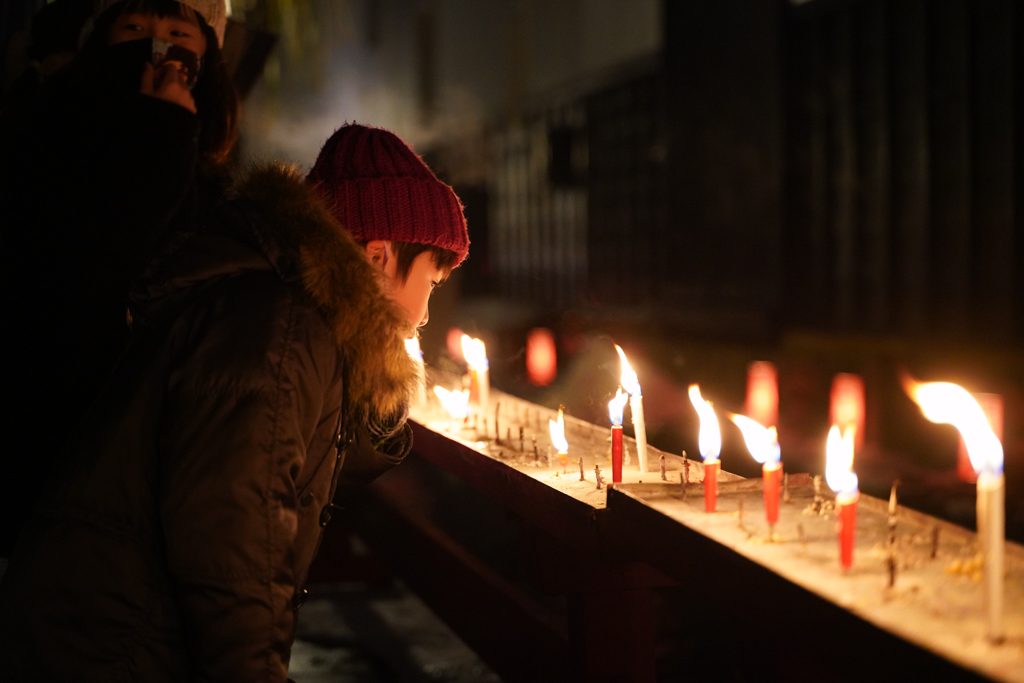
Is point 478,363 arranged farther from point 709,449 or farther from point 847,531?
point 847,531

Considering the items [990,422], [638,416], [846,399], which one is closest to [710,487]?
[638,416]

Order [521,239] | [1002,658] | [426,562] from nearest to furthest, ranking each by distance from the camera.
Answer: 1. [1002,658]
2. [426,562]
3. [521,239]

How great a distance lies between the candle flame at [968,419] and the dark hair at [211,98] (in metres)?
1.97

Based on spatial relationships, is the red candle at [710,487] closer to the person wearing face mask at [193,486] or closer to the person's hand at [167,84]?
the person wearing face mask at [193,486]

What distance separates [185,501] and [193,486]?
27mm

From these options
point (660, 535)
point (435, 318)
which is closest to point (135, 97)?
point (660, 535)

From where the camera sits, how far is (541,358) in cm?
1336

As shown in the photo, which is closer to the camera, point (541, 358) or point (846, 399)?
point (846, 399)

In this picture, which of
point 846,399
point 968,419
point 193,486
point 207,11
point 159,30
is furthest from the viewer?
point 846,399

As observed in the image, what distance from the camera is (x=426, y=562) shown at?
137 inches

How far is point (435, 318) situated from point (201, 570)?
481cm

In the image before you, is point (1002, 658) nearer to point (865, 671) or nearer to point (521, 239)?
point (865, 671)

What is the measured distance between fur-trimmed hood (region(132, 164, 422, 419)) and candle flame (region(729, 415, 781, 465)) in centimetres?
73

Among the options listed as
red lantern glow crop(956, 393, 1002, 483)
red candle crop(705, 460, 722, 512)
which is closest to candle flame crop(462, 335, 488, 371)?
red candle crop(705, 460, 722, 512)
